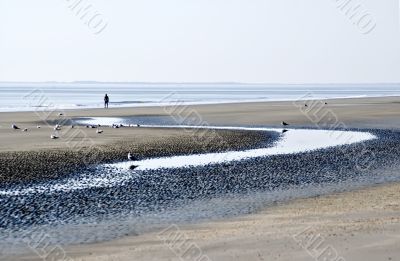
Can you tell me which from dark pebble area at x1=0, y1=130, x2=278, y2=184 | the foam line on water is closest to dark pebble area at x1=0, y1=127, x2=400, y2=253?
the foam line on water

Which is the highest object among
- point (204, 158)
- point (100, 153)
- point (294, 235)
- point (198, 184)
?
point (100, 153)

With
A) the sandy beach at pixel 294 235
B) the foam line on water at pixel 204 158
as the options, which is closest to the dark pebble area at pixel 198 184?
the foam line on water at pixel 204 158

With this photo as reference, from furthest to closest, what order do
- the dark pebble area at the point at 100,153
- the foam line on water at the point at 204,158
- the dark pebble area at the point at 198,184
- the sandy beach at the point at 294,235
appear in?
the dark pebble area at the point at 100,153 < the foam line on water at the point at 204,158 < the dark pebble area at the point at 198,184 < the sandy beach at the point at 294,235

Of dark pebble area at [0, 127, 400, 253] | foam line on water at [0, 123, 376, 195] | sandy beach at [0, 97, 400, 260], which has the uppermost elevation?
foam line on water at [0, 123, 376, 195]

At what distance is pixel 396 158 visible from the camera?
26.2 metres

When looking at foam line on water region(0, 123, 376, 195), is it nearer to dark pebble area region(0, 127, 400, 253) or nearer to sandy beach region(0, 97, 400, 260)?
dark pebble area region(0, 127, 400, 253)

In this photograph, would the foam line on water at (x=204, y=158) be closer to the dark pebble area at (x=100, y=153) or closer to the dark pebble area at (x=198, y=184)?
the dark pebble area at (x=198, y=184)

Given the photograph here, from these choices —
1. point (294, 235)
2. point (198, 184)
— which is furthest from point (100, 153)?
point (294, 235)

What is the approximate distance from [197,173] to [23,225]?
8.91m

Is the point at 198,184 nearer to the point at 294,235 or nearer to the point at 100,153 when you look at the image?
the point at 294,235

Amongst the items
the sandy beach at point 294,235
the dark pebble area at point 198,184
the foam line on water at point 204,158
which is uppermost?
the foam line on water at point 204,158

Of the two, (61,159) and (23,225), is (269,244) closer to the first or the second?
(23,225)

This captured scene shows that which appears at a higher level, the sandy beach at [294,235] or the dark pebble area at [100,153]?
the dark pebble area at [100,153]

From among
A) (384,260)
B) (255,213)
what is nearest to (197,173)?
(255,213)
